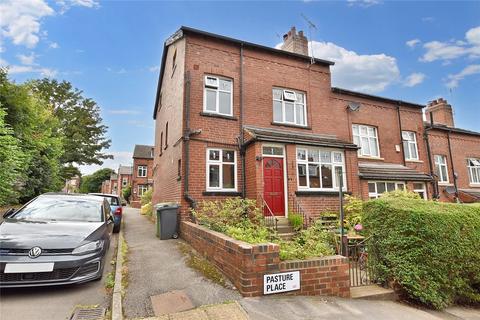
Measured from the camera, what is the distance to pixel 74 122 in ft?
98.2

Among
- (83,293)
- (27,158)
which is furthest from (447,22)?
(27,158)

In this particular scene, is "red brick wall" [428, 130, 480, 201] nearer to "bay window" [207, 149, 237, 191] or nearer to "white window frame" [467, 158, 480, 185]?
"white window frame" [467, 158, 480, 185]

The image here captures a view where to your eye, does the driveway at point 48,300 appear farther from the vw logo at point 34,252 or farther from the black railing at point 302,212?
the black railing at point 302,212

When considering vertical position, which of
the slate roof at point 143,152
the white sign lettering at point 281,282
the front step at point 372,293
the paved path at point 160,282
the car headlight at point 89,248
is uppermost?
the slate roof at point 143,152

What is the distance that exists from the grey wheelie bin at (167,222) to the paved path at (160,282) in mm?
1449

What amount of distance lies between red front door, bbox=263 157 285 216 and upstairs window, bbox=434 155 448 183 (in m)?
13.0

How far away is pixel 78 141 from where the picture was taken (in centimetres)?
2977

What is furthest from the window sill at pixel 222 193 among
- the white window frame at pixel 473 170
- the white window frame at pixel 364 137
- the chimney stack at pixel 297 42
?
the white window frame at pixel 473 170

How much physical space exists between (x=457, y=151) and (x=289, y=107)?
45.6 feet

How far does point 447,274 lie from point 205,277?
4.70m

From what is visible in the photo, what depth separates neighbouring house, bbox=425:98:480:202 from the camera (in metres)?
16.4

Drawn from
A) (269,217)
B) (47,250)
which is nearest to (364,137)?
(269,217)

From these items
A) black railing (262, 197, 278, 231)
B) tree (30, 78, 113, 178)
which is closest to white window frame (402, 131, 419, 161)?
black railing (262, 197, 278, 231)

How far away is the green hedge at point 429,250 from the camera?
4.88 meters
